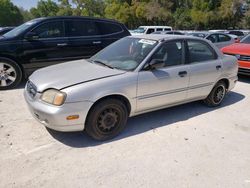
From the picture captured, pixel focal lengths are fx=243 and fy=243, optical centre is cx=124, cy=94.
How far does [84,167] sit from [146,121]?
5.44 feet

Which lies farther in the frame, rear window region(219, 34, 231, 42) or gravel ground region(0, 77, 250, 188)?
rear window region(219, 34, 231, 42)

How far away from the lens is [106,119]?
358 centimetres

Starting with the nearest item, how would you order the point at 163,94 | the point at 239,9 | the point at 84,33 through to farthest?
the point at 163,94
the point at 84,33
the point at 239,9

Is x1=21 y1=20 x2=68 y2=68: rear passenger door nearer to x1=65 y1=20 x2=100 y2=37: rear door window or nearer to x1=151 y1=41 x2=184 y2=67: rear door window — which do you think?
x1=65 y1=20 x2=100 y2=37: rear door window

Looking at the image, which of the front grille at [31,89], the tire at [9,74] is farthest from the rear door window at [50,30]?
the front grille at [31,89]

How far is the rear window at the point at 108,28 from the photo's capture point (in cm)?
721

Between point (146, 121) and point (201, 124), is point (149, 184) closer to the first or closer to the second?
point (146, 121)

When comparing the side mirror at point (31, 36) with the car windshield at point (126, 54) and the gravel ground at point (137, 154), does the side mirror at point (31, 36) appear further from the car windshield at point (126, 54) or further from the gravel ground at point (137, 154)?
the car windshield at point (126, 54)

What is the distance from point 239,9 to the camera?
126 feet

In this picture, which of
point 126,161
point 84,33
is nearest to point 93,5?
point 84,33

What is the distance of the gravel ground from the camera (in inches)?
111

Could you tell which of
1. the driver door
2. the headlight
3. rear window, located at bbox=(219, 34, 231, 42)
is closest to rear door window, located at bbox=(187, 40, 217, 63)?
the driver door

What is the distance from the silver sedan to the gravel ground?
338 mm

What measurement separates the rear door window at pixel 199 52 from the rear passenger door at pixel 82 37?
3.27m
